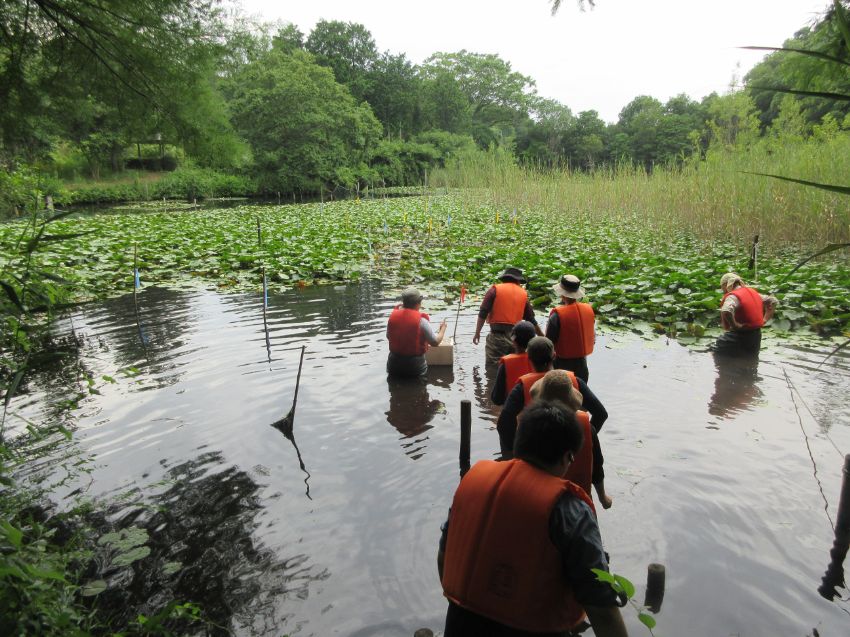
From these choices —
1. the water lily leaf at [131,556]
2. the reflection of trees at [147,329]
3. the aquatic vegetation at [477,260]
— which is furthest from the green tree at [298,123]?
the water lily leaf at [131,556]

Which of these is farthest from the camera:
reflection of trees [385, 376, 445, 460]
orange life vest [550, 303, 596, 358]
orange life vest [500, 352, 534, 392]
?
reflection of trees [385, 376, 445, 460]

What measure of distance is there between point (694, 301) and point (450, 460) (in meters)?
5.84

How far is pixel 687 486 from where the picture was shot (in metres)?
4.44

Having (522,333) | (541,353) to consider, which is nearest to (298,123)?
(522,333)

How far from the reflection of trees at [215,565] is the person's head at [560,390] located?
196 cm

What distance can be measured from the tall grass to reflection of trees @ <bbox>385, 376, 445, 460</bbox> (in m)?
5.87

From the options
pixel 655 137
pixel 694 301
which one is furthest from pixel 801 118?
pixel 655 137

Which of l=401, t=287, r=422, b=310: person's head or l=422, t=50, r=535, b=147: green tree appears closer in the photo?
l=401, t=287, r=422, b=310: person's head

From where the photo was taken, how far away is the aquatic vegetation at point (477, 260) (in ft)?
29.6

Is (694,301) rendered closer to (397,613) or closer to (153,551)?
(397,613)

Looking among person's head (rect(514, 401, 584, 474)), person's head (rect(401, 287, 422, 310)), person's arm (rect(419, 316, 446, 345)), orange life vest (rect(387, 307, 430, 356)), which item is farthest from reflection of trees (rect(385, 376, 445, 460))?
person's head (rect(514, 401, 584, 474))

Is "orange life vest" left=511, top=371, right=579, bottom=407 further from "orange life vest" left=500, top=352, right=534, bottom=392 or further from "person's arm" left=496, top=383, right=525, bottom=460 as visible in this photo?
"orange life vest" left=500, top=352, right=534, bottom=392

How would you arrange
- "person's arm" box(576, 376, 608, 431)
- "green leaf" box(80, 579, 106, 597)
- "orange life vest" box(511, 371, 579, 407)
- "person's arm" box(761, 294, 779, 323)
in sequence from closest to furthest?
1. "green leaf" box(80, 579, 106, 597)
2. "orange life vest" box(511, 371, 579, 407)
3. "person's arm" box(576, 376, 608, 431)
4. "person's arm" box(761, 294, 779, 323)

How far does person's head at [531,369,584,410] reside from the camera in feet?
9.88
